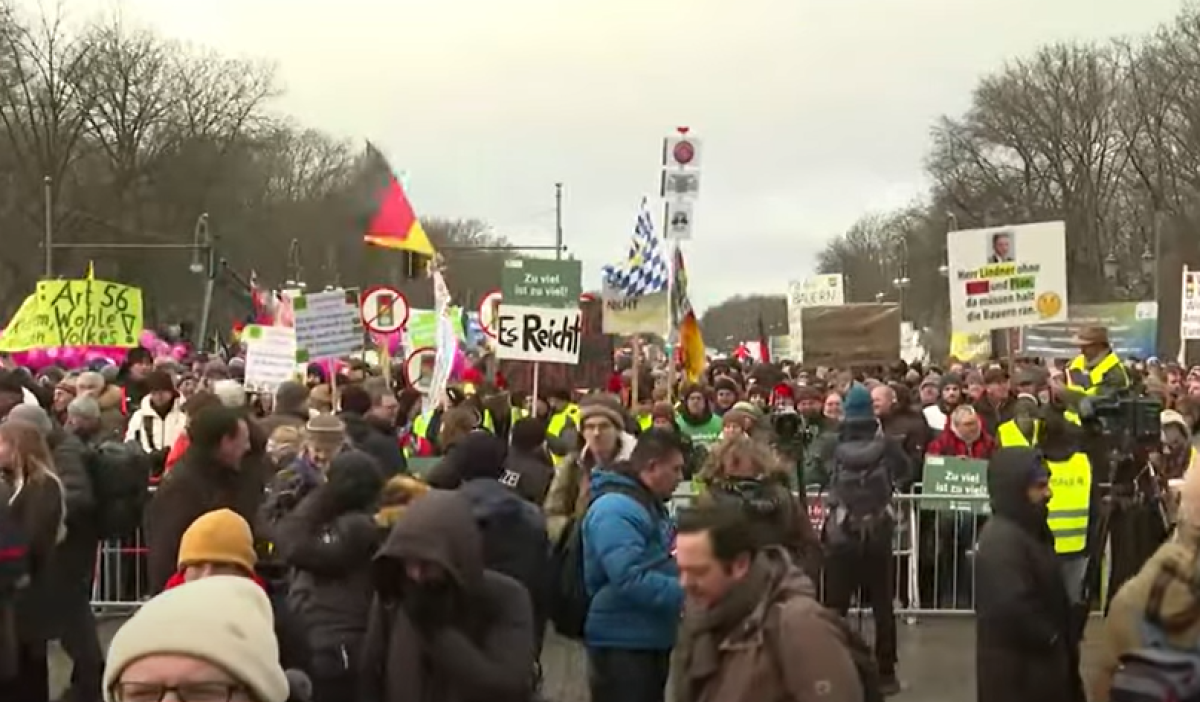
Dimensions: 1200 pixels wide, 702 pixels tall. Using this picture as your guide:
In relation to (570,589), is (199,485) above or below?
above

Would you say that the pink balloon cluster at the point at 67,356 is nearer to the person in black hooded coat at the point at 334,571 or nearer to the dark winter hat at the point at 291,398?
the dark winter hat at the point at 291,398

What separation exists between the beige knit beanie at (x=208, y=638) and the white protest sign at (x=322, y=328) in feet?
39.9

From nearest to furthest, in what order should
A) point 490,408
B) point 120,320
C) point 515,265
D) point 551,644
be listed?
point 551,644
point 490,408
point 515,265
point 120,320

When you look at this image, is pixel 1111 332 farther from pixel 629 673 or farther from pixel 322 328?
pixel 629 673

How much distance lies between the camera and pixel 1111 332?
3809 cm

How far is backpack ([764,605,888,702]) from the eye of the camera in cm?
399

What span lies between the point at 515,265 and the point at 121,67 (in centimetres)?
4445

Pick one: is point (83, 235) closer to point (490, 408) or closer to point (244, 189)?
point (244, 189)

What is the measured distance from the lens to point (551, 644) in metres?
10.4

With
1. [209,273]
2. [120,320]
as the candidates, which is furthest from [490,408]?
[209,273]

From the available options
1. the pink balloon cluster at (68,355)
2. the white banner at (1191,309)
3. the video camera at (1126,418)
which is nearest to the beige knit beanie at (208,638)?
the video camera at (1126,418)

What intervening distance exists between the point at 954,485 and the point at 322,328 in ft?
20.9

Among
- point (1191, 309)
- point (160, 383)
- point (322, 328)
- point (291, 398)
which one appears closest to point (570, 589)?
point (291, 398)

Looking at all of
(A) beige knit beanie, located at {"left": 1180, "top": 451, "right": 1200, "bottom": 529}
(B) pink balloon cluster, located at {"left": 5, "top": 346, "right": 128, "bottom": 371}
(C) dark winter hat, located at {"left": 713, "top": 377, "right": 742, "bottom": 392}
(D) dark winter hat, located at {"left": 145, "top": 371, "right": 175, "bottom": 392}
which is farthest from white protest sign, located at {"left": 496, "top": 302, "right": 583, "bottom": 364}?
(A) beige knit beanie, located at {"left": 1180, "top": 451, "right": 1200, "bottom": 529}
